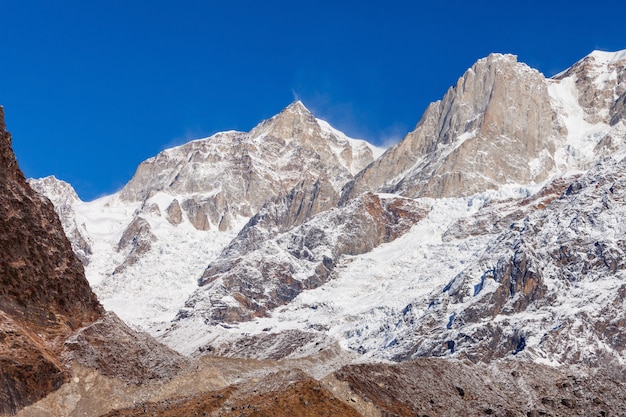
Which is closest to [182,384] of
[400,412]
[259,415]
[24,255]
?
[259,415]

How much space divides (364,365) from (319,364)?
31009 millimetres

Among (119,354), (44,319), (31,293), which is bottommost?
(119,354)

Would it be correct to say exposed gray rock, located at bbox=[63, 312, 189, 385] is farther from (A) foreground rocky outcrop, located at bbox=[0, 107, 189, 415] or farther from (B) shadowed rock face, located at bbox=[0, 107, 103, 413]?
(B) shadowed rock face, located at bbox=[0, 107, 103, 413]

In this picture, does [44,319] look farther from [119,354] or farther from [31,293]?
[119,354]

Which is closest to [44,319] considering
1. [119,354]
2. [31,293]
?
[31,293]

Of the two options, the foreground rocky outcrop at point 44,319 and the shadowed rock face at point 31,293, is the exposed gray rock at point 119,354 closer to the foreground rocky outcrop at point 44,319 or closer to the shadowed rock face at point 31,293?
the foreground rocky outcrop at point 44,319

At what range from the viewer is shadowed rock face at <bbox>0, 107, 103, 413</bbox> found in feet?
346

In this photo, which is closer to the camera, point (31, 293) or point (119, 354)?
→ point (31, 293)

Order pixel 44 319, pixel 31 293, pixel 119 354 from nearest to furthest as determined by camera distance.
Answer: pixel 31 293 < pixel 44 319 < pixel 119 354

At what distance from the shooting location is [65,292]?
11938cm

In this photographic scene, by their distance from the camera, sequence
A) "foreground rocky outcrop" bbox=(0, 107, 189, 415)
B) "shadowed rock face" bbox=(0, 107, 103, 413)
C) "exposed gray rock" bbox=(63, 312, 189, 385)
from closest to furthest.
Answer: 1. "shadowed rock face" bbox=(0, 107, 103, 413)
2. "foreground rocky outcrop" bbox=(0, 107, 189, 415)
3. "exposed gray rock" bbox=(63, 312, 189, 385)

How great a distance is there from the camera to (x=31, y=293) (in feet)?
375

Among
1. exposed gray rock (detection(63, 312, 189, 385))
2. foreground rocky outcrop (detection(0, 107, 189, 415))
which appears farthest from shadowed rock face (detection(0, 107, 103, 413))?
exposed gray rock (detection(63, 312, 189, 385))

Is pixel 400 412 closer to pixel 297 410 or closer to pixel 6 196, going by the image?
pixel 297 410
